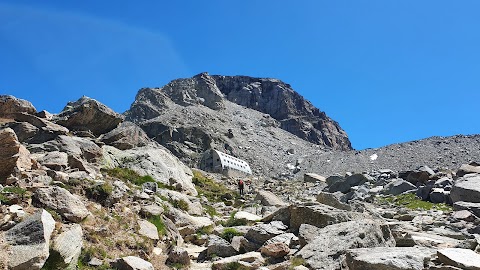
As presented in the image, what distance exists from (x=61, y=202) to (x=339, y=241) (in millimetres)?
7525

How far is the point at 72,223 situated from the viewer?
34.6ft

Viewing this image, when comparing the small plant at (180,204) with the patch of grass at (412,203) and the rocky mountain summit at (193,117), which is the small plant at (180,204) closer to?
the patch of grass at (412,203)

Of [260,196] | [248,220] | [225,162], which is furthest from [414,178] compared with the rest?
[225,162]

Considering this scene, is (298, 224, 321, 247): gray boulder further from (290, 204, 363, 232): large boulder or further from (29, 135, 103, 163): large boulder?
(29, 135, 103, 163): large boulder

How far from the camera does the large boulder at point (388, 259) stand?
28.3ft

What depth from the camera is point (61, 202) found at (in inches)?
427

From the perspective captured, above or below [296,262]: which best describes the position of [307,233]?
above

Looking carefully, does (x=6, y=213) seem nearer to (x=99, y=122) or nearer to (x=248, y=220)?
(x=248, y=220)

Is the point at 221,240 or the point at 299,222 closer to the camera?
the point at 221,240

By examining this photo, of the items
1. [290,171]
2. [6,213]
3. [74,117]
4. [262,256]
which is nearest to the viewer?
[6,213]

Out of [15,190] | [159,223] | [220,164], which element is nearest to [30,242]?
[15,190]

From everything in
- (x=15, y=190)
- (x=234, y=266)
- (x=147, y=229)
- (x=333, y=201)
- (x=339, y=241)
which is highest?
(x=333, y=201)

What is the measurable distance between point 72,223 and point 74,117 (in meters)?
20.1

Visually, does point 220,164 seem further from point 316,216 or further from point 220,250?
point 220,250
